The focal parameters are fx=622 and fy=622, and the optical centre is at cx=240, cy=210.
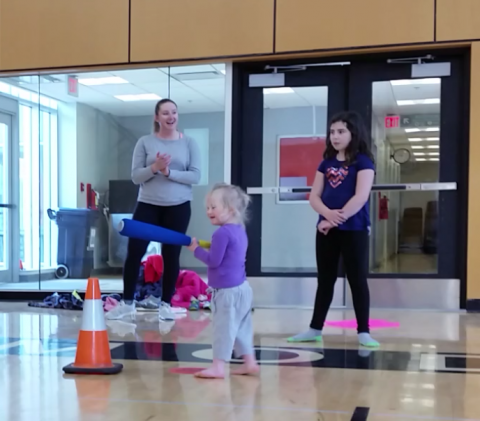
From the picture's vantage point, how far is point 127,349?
2713 mm

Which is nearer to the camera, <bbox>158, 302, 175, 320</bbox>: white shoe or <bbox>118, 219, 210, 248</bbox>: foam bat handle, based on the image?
<bbox>118, 219, 210, 248</bbox>: foam bat handle

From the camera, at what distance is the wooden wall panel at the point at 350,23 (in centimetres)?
436

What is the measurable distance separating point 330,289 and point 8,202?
424 cm

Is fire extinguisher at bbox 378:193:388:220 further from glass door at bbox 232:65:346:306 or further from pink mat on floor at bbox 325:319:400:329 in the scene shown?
pink mat on floor at bbox 325:319:400:329

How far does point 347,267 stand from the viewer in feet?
9.64

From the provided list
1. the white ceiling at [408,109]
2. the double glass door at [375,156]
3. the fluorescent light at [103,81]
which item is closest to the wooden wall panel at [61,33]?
the fluorescent light at [103,81]

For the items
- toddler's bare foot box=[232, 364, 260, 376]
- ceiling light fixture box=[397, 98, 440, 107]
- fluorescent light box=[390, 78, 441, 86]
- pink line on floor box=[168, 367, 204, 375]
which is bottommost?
pink line on floor box=[168, 367, 204, 375]

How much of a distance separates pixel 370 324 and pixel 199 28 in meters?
2.60

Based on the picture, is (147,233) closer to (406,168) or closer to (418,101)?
(406,168)

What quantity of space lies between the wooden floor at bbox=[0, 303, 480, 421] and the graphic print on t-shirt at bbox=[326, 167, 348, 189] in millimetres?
758

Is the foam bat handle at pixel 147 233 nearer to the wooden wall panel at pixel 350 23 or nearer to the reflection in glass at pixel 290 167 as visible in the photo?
the reflection in glass at pixel 290 167

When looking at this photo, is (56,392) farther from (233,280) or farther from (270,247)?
(270,247)

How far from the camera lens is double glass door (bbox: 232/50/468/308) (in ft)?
14.6

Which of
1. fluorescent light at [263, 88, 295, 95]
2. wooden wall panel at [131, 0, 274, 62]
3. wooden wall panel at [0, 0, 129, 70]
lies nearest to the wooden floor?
fluorescent light at [263, 88, 295, 95]
